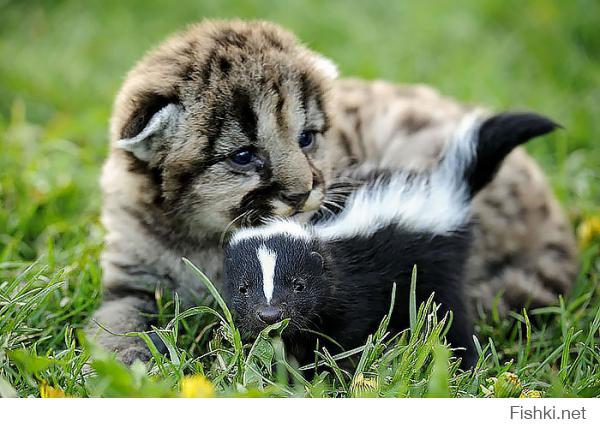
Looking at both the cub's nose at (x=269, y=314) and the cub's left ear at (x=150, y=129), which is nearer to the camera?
the cub's nose at (x=269, y=314)

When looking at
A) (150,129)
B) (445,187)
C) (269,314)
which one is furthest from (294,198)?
(445,187)

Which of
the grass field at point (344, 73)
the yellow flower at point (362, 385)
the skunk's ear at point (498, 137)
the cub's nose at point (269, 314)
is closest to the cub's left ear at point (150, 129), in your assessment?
the grass field at point (344, 73)

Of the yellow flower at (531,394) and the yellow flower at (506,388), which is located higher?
the yellow flower at (506,388)

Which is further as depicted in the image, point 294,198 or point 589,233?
point 589,233

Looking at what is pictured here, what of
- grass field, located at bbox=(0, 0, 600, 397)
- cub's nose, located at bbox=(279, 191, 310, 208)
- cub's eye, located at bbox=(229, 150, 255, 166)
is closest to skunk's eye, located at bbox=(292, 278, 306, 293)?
grass field, located at bbox=(0, 0, 600, 397)

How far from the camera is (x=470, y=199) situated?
14.0ft

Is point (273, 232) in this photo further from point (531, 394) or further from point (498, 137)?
point (498, 137)

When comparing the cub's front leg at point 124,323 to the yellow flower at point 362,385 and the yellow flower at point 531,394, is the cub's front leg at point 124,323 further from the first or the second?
the yellow flower at point 531,394

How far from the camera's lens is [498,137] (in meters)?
4.19

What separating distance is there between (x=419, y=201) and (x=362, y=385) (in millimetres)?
1185

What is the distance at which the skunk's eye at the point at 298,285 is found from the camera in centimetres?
348

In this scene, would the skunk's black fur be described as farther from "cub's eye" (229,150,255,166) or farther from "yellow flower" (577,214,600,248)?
"yellow flower" (577,214,600,248)

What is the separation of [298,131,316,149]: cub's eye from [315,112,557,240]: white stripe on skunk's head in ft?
1.06

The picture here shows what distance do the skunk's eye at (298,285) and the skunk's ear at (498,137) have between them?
1.21 meters
